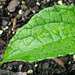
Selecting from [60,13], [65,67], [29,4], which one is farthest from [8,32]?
[60,13]

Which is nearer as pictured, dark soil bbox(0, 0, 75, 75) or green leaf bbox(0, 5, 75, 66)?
green leaf bbox(0, 5, 75, 66)

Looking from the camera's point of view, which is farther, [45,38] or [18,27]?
[18,27]

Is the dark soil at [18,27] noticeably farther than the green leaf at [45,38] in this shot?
Yes

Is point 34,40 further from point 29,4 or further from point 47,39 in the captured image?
point 29,4
